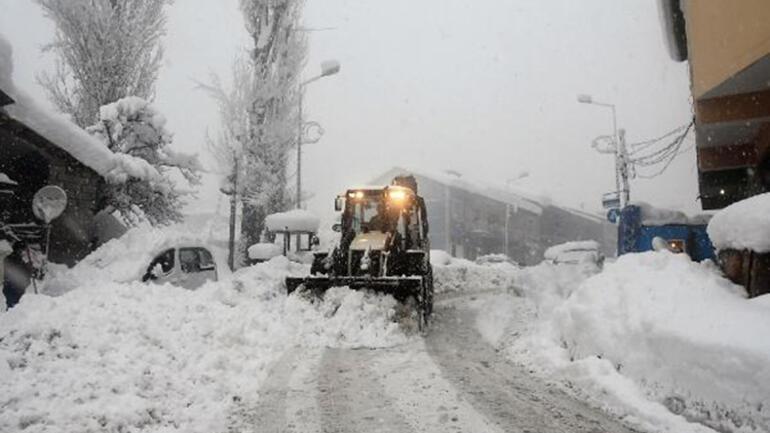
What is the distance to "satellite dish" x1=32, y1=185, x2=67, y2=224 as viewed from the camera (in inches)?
504

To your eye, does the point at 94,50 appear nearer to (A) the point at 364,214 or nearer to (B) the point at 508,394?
(A) the point at 364,214

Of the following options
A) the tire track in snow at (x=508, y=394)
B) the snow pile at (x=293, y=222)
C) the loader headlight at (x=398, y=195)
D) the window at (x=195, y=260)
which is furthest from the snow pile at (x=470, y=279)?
the tire track in snow at (x=508, y=394)

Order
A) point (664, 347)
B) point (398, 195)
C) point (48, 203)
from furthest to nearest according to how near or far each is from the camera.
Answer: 1. point (48, 203)
2. point (398, 195)
3. point (664, 347)

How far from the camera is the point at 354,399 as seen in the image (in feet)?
18.6

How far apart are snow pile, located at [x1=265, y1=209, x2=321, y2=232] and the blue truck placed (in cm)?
1082

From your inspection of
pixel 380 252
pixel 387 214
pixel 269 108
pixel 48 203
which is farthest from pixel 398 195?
pixel 269 108

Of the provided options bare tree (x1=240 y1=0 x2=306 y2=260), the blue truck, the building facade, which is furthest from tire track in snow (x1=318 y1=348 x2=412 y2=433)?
bare tree (x1=240 y1=0 x2=306 y2=260)

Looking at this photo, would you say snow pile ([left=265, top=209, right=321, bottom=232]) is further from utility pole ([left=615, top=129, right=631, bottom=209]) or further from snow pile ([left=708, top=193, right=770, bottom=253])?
snow pile ([left=708, top=193, right=770, bottom=253])

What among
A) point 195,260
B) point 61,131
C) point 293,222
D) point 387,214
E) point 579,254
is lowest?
point 195,260

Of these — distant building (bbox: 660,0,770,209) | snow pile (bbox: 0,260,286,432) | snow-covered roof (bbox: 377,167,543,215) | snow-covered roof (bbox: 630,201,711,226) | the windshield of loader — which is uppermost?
snow-covered roof (bbox: 377,167,543,215)

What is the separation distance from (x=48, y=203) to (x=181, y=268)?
3.95 meters

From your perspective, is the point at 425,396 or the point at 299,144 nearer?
the point at 425,396

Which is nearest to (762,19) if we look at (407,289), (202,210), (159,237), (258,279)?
(407,289)

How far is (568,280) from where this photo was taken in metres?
14.7
